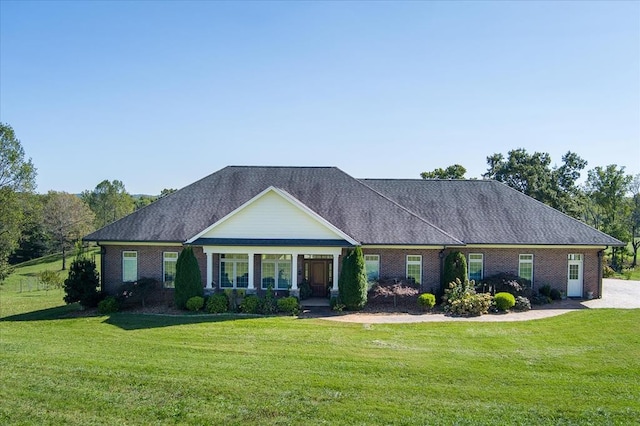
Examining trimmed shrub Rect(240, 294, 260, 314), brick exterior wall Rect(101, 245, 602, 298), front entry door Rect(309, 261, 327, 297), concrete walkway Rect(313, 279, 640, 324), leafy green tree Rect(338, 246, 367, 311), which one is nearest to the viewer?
concrete walkway Rect(313, 279, 640, 324)

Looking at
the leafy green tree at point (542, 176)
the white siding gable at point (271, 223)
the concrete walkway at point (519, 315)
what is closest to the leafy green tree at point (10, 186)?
the white siding gable at point (271, 223)

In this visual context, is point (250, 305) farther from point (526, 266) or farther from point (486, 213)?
point (526, 266)

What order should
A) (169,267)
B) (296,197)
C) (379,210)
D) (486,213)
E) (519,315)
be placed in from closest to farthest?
1. (519,315)
2. (169,267)
3. (379,210)
4. (486,213)
5. (296,197)

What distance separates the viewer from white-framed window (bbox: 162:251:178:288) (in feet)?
76.4

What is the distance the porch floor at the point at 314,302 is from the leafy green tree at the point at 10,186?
79.2 feet

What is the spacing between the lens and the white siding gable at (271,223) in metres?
22.4

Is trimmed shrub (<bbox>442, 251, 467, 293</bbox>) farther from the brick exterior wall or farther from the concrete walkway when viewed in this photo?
the concrete walkway

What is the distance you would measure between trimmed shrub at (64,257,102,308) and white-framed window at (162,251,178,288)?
3271 millimetres

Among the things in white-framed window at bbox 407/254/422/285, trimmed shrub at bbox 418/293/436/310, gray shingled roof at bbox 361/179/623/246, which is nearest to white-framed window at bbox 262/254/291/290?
white-framed window at bbox 407/254/422/285

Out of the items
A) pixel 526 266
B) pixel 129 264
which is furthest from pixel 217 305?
pixel 526 266

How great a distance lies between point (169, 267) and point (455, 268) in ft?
47.2

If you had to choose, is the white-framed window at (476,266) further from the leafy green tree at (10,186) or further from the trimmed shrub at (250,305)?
the leafy green tree at (10,186)

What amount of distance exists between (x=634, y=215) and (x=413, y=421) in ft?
180

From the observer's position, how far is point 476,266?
23.9m
